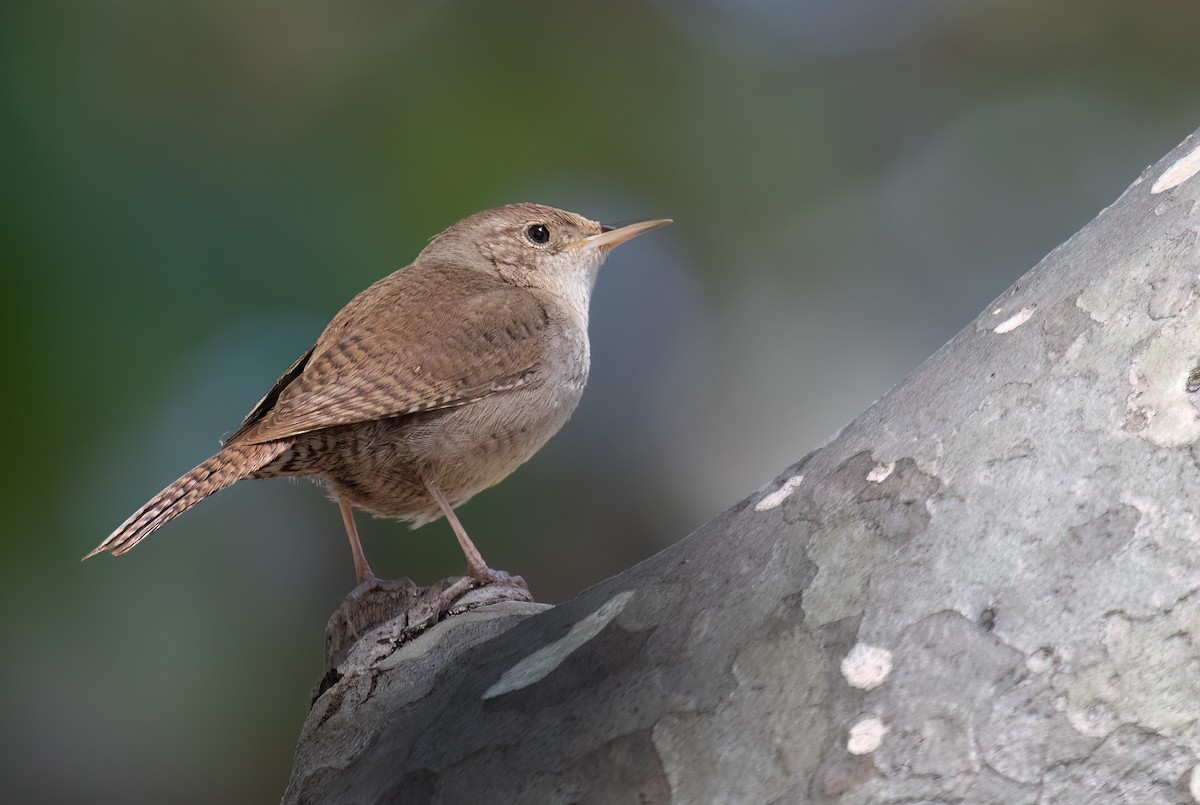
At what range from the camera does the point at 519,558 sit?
620 centimetres

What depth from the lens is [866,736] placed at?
132 centimetres

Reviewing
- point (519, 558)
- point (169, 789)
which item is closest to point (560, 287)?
point (519, 558)

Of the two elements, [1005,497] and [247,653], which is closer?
[1005,497]

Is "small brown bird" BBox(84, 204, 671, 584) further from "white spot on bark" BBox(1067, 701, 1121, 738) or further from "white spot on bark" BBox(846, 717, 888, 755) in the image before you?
"white spot on bark" BBox(1067, 701, 1121, 738)

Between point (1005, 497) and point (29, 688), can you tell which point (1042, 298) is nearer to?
point (1005, 497)

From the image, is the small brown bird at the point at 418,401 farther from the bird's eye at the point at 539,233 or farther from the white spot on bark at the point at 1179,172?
the white spot on bark at the point at 1179,172

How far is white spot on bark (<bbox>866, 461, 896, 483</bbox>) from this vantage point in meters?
1.49

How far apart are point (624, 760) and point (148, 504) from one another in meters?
1.70

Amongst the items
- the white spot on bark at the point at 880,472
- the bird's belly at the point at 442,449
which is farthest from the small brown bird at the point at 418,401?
the white spot on bark at the point at 880,472

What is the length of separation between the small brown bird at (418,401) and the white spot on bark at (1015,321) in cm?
166

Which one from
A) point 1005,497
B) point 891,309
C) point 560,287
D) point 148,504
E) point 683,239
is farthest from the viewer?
point 683,239

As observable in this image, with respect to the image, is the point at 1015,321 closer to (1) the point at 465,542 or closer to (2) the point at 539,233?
(1) the point at 465,542

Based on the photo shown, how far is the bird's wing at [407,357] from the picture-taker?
3.12 meters

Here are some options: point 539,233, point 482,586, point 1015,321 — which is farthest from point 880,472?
point 539,233
